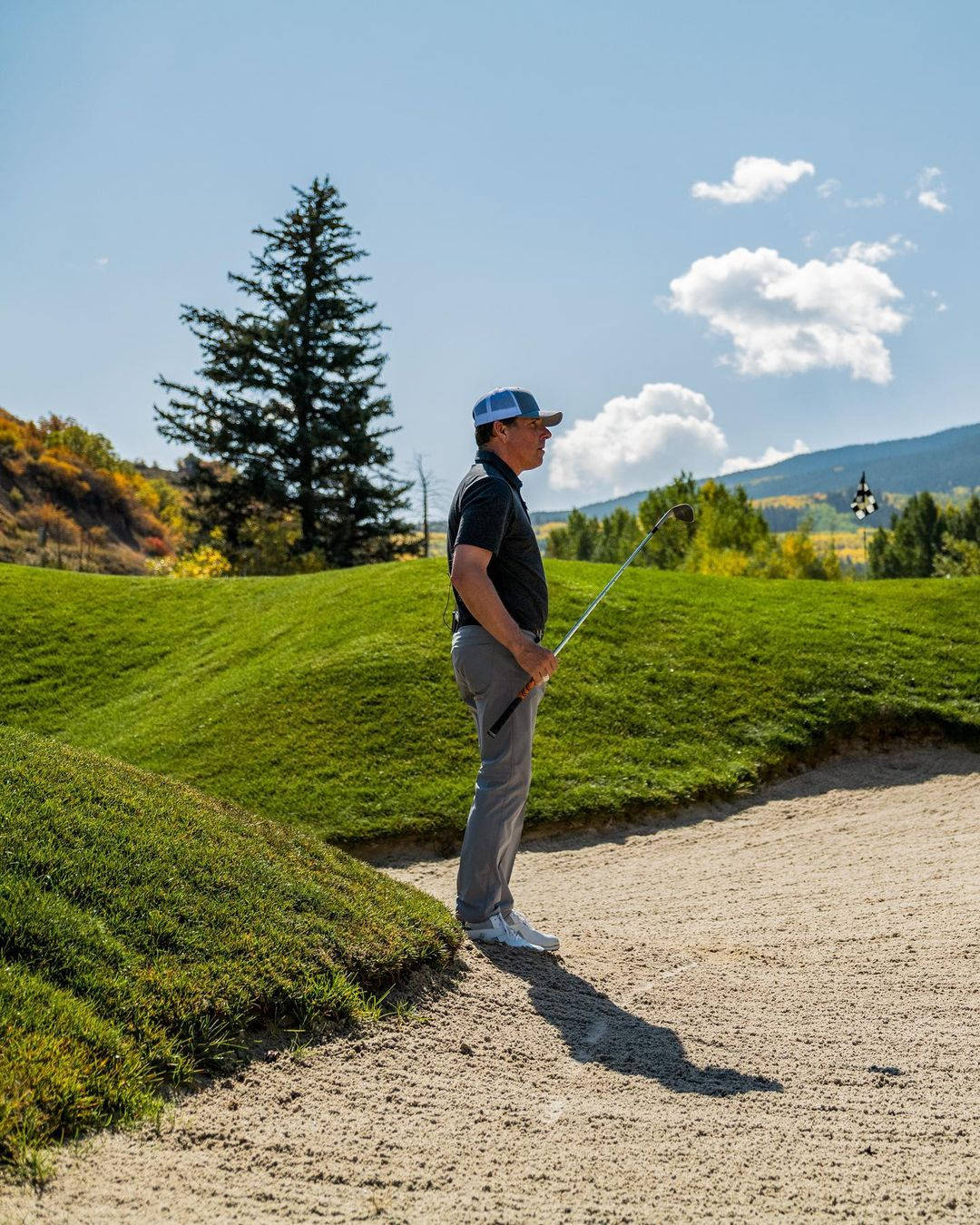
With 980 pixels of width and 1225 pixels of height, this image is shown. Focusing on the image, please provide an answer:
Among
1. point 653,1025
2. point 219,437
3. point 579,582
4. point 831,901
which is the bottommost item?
point 831,901

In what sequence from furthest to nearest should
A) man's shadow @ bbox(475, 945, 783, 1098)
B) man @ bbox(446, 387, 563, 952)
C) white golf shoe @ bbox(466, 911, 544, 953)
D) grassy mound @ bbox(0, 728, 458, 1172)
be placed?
white golf shoe @ bbox(466, 911, 544, 953) → man @ bbox(446, 387, 563, 952) → man's shadow @ bbox(475, 945, 783, 1098) → grassy mound @ bbox(0, 728, 458, 1172)

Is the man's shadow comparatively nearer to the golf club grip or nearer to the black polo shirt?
the golf club grip

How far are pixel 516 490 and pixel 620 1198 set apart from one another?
12.2ft

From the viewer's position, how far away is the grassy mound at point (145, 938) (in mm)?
3885

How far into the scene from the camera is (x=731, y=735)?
44.1 ft

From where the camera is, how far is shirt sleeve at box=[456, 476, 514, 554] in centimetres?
570

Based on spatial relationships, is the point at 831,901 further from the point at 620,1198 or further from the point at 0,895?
the point at 0,895

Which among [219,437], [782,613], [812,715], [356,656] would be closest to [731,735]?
[812,715]

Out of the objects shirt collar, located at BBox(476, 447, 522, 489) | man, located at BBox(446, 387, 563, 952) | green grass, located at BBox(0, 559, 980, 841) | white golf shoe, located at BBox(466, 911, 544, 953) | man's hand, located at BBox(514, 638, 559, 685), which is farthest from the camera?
green grass, located at BBox(0, 559, 980, 841)

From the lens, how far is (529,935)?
638 centimetres

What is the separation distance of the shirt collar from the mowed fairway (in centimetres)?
275

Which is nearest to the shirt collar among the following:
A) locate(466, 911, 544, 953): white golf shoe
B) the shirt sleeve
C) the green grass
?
the shirt sleeve

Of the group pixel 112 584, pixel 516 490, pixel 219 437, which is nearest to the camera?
pixel 516 490

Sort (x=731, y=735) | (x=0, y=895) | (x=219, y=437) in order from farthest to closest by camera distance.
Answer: (x=219, y=437), (x=731, y=735), (x=0, y=895)
